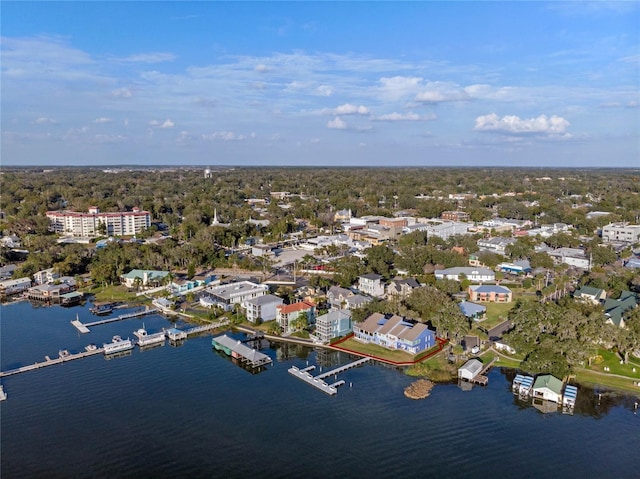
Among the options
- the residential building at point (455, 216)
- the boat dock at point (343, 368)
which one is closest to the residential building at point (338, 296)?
the boat dock at point (343, 368)

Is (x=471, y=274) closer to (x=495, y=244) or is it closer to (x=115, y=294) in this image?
(x=495, y=244)

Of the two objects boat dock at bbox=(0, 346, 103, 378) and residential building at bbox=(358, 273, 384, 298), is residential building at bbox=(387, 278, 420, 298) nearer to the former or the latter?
residential building at bbox=(358, 273, 384, 298)

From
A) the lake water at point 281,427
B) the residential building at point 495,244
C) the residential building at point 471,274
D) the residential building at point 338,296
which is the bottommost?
the lake water at point 281,427

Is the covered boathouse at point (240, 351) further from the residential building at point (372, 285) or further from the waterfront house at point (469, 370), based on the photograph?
the residential building at point (372, 285)

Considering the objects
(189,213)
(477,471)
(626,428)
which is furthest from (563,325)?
(189,213)

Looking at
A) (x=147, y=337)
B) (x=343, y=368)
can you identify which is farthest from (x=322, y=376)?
(x=147, y=337)

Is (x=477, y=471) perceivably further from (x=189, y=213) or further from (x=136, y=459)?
(x=189, y=213)

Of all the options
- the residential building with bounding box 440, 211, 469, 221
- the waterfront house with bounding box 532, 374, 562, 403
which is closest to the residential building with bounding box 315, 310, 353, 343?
the waterfront house with bounding box 532, 374, 562, 403
